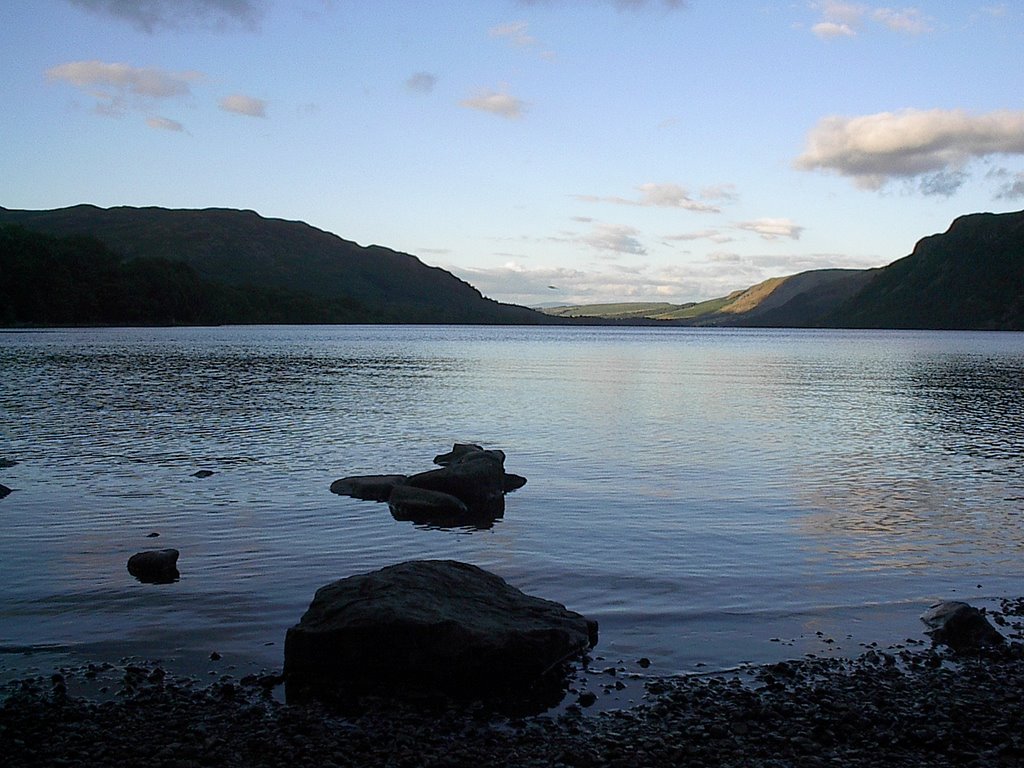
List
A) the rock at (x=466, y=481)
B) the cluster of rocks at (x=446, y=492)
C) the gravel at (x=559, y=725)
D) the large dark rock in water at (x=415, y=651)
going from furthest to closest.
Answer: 1. the rock at (x=466, y=481)
2. the cluster of rocks at (x=446, y=492)
3. the large dark rock in water at (x=415, y=651)
4. the gravel at (x=559, y=725)

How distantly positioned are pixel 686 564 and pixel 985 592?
5.73 meters

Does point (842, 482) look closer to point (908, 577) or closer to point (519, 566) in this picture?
point (908, 577)

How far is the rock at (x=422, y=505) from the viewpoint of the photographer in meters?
24.4

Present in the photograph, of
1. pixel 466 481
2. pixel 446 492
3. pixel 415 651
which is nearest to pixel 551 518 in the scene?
pixel 466 481

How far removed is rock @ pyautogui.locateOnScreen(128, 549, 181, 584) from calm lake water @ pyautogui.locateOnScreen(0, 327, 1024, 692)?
0.28m

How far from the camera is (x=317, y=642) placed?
1277cm

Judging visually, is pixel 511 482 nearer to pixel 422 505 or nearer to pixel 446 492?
pixel 446 492

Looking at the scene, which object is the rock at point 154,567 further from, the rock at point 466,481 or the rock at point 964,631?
the rock at point 964,631

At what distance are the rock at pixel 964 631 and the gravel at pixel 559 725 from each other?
108 cm

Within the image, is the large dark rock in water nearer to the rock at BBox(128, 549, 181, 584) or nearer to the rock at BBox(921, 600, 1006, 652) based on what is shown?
the rock at BBox(128, 549, 181, 584)

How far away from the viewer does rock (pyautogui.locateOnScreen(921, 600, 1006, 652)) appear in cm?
1423

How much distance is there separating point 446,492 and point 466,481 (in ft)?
2.11

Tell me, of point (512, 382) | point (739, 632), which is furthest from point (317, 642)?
point (512, 382)

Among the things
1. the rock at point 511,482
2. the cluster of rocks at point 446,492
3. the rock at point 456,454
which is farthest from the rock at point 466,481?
the rock at point 456,454
